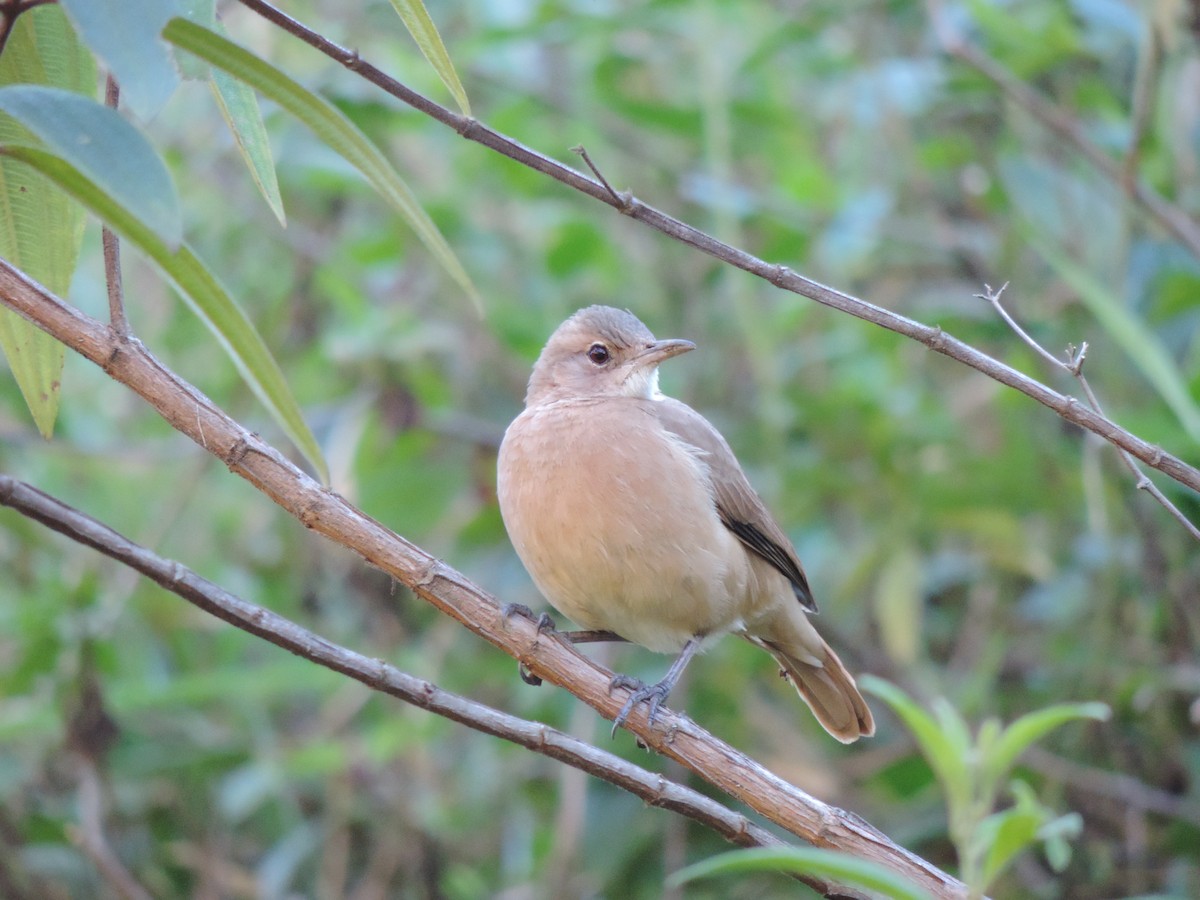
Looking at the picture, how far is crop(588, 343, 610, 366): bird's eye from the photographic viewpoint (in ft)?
16.8

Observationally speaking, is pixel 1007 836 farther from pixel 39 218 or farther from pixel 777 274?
pixel 39 218

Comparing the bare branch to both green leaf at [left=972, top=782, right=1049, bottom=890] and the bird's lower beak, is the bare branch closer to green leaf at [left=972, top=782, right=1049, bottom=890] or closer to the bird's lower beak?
the bird's lower beak

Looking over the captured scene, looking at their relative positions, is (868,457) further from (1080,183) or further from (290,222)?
(290,222)

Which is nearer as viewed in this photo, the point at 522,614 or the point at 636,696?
the point at 522,614

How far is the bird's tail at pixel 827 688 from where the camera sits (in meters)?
4.86

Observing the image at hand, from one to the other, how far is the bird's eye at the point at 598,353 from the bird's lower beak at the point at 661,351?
0.14 metres

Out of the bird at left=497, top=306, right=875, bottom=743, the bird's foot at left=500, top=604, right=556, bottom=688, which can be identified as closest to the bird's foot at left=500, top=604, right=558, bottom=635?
the bird's foot at left=500, top=604, right=556, bottom=688

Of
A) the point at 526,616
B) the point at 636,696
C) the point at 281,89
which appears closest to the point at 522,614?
the point at 526,616

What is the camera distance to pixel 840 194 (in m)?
6.60

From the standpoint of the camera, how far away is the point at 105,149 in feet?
6.12

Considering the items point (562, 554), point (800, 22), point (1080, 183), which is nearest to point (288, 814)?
point (562, 554)

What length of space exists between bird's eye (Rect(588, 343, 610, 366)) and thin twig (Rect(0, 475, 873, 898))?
8.89ft

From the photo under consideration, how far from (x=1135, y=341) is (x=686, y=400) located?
255 centimetres

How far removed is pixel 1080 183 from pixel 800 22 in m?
1.53
